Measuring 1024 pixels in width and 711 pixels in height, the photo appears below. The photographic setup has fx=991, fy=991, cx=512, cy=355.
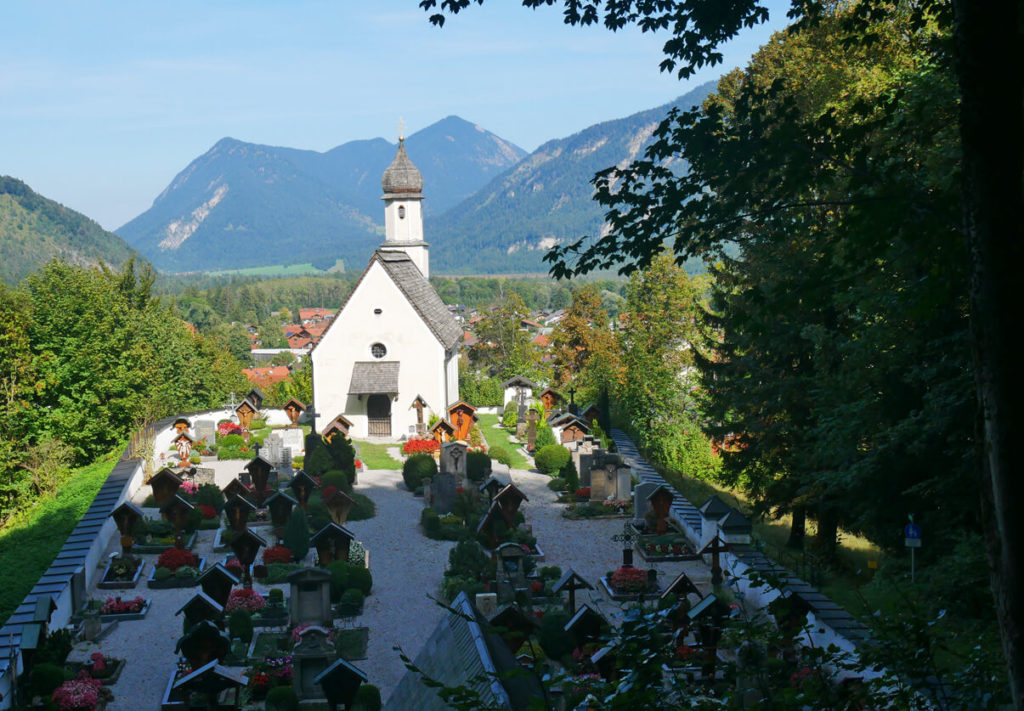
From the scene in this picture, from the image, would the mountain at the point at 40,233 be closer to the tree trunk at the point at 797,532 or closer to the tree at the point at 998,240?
the tree trunk at the point at 797,532

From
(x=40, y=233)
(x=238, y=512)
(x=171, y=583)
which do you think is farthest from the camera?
(x=40, y=233)

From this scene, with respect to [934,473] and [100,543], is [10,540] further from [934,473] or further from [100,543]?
[934,473]

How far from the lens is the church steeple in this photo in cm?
4734

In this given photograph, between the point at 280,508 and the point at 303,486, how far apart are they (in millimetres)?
1372

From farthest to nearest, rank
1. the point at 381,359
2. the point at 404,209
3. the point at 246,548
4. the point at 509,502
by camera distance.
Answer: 1. the point at 404,209
2. the point at 381,359
3. the point at 509,502
4. the point at 246,548

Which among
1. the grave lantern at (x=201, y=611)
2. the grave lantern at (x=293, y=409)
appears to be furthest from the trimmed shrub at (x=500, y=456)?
the grave lantern at (x=201, y=611)

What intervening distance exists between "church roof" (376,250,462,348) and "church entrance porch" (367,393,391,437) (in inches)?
136

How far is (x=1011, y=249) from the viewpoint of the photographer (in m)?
5.05

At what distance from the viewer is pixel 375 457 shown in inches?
1401

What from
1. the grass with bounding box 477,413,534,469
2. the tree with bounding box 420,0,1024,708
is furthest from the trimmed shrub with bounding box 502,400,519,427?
the tree with bounding box 420,0,1024,708

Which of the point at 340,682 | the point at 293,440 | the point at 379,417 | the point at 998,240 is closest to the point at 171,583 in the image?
the point at 340,682

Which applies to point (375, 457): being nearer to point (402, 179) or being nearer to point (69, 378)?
point (69, 378)

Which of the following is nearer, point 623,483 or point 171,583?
point 171,583

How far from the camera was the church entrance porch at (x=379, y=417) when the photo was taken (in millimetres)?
39625
